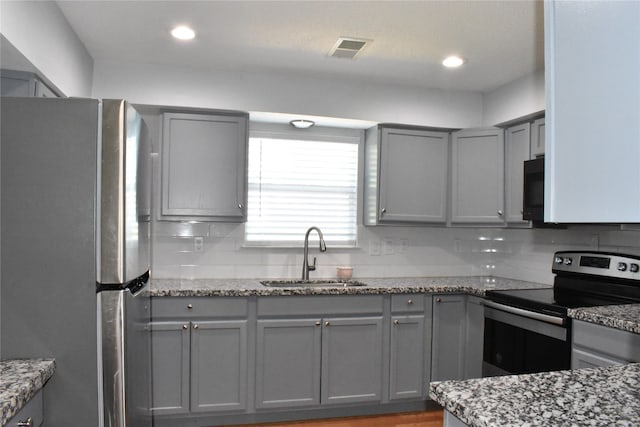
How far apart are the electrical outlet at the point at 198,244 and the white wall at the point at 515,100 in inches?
95.9

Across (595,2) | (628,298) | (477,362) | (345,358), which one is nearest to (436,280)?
(477,362)

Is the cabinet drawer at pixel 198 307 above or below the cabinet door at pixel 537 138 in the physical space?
below

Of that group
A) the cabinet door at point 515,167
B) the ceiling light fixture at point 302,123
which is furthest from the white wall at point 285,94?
the cabinet door at point 515,167

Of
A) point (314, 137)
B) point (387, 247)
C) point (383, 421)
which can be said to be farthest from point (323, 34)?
point (383, 421)

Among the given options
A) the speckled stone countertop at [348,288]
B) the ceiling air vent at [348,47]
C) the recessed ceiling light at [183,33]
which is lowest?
the speckled stone countertop at [348,288]

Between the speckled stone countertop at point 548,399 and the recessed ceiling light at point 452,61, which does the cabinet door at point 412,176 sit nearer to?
the recessed ceiling light at point 452,61

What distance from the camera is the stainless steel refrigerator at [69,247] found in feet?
5.82

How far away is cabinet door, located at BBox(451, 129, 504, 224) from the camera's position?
143 inches

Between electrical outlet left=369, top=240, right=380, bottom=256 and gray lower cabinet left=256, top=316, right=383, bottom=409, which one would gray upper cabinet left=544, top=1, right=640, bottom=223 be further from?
electrical outlet left=369, top=240, right=380, bottom=256

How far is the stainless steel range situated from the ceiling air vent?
1.78 meters

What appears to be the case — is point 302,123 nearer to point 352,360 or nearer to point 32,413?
point 352,360

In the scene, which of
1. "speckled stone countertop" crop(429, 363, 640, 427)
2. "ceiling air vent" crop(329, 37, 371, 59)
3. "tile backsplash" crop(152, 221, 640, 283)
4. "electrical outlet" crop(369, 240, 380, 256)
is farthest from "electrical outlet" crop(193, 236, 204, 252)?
"speckled stone countertop" crop(429, 363, 640, 427)

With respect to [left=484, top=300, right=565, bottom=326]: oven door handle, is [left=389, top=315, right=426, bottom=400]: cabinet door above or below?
below

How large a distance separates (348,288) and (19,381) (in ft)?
6.80
